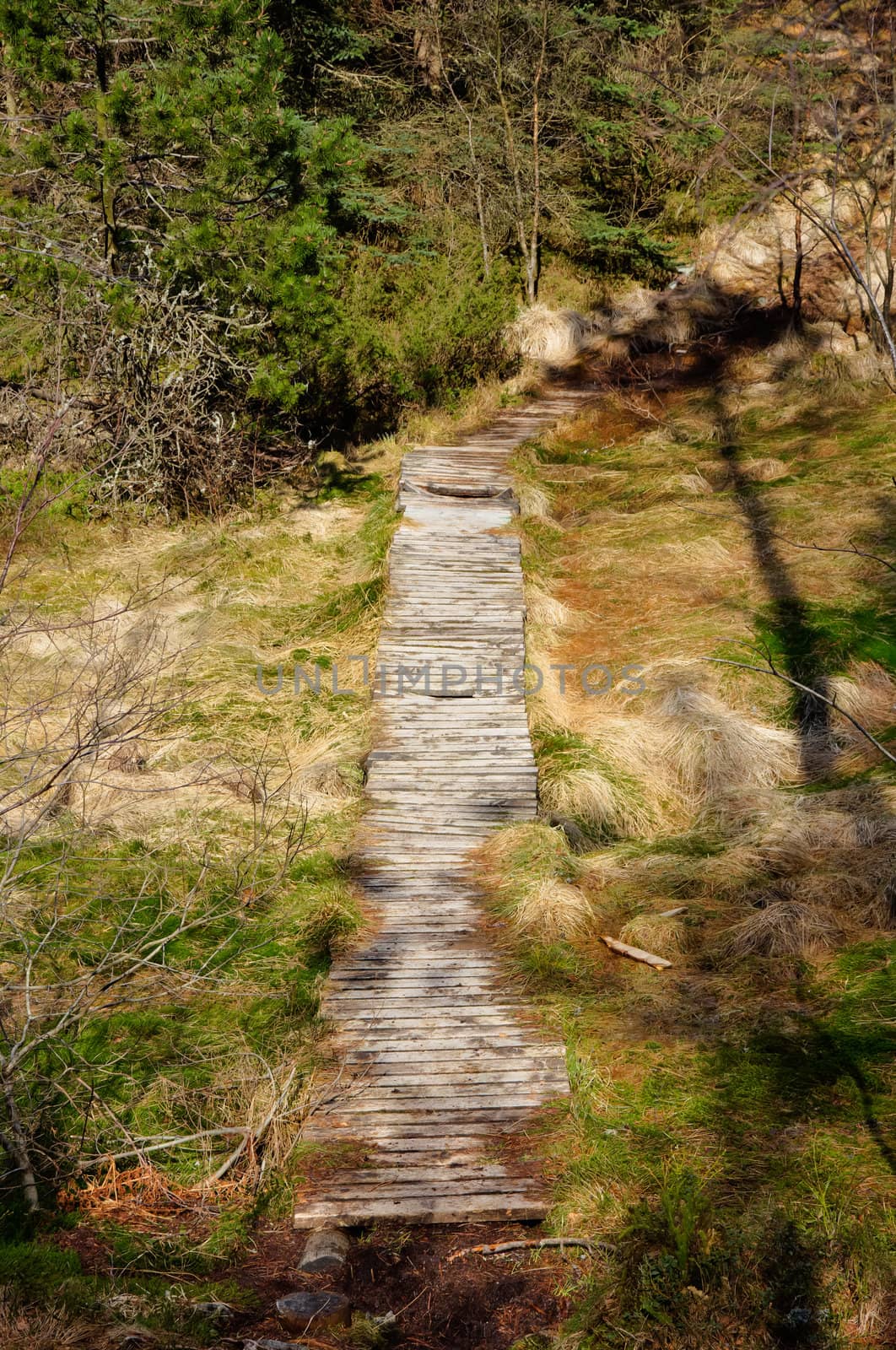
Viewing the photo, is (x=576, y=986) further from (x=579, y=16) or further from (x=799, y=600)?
(x=579, y=16)

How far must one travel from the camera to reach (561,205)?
61.2 feet

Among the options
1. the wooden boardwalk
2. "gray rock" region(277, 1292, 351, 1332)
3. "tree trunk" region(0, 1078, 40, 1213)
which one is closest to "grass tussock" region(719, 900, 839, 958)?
the wooden boardwalk

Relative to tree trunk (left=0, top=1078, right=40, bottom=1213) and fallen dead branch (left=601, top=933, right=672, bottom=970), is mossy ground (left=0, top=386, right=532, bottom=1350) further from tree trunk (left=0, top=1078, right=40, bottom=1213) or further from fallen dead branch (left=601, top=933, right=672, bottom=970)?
fallen dead branch (left=601, top=933, right=672, bottom=970)

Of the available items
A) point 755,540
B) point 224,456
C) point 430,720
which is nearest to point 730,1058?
point 430,720

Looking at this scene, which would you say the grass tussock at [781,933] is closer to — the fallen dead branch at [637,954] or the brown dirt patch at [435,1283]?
the fallen dead branch at [637,954]

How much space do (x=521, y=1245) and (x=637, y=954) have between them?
1.99 m

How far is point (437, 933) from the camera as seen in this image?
5852mm

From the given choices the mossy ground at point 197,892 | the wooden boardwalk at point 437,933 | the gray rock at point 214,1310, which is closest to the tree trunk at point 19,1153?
the mossy ground at point 197,892

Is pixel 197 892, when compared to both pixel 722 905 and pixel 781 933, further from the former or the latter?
pixel 781 933

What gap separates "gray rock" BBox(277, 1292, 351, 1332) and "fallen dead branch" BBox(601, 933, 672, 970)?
250 cm

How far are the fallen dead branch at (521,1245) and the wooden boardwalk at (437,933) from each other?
128 millimetres

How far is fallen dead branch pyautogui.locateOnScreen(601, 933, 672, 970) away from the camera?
5.44m

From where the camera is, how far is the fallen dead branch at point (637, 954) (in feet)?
17.9

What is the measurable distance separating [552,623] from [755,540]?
8.70 feet
